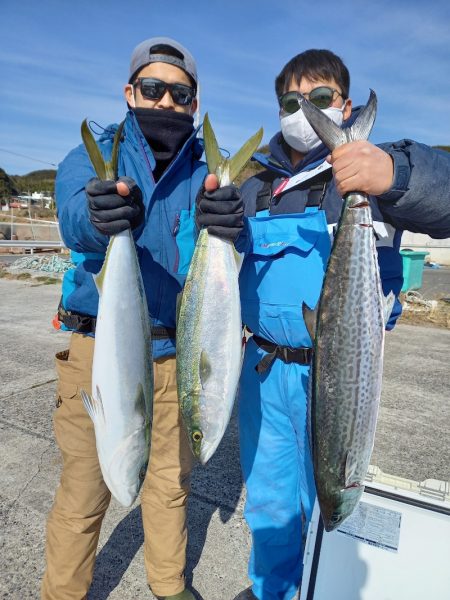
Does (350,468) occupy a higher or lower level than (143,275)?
lower

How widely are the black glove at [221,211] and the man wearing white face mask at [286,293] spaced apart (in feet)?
1.28

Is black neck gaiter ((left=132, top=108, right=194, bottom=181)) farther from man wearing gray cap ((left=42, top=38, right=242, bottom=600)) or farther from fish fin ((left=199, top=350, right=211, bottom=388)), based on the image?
fish fin ((left=199, top=350, right=211, bottom=388))

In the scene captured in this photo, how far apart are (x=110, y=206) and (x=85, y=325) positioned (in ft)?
2.57

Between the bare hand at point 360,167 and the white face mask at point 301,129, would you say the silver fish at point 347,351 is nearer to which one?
the bare hand at point 360,167

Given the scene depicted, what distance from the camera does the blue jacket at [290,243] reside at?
199cm

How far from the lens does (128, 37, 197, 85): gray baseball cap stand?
2.29 meters

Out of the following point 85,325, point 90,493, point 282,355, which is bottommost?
point 90,493

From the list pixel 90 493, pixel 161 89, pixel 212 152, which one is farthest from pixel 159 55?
A: pixel 90 493

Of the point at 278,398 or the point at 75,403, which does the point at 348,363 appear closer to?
the point at 278,398

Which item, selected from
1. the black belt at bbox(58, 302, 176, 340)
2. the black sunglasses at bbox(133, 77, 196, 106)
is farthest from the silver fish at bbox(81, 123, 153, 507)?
the black sunglasses at bbox(133, 77, 196, 106)

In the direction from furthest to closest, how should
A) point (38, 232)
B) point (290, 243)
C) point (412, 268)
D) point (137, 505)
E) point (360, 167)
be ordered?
point (38, 232) → point (412, 268) → point (137, 505) → point (290, 243) → point (360, 167)

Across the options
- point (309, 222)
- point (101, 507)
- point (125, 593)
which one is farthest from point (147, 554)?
point (309, 222)

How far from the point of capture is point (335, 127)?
1688mm

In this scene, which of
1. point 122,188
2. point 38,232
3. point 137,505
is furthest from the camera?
point 38,232
